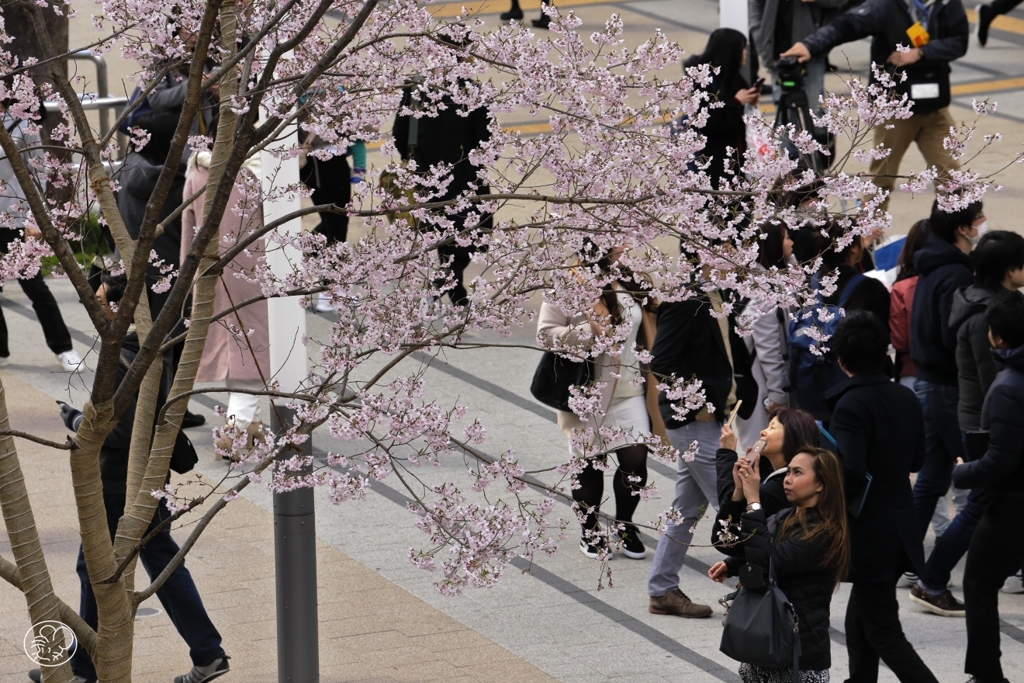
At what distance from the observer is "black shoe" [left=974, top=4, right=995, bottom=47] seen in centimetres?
1919

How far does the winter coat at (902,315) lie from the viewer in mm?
7715

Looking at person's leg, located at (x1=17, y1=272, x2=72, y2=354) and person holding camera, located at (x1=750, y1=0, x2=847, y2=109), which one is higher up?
person holding camera, located at (x1=750, y1=0, x2=847, y2=109)

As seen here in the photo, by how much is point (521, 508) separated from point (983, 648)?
2.79 metres

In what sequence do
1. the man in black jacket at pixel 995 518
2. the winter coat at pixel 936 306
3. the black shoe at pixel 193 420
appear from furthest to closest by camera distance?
the black shoe at pixel 193 420 < the winter coat at pixel 936 306 < the man in black jacket at pixel 995 518

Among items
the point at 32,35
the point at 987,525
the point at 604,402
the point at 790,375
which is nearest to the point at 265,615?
the point at 604,402

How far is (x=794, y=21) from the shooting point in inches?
504

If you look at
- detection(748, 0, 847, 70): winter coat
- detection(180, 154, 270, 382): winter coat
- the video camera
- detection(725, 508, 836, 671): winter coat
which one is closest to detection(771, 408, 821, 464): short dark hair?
detection(725, 508, 836, 671): winter coat

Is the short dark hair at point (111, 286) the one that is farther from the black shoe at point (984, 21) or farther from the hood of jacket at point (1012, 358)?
the black shoe at point (984, 21)

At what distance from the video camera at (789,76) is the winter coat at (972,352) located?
200 inches

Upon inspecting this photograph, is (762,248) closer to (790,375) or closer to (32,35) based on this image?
(790,375)

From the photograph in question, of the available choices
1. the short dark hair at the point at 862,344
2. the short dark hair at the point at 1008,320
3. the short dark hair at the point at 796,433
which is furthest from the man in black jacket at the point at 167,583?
the short dark hair at the point at 1008,320

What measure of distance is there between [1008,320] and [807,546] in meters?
1.56

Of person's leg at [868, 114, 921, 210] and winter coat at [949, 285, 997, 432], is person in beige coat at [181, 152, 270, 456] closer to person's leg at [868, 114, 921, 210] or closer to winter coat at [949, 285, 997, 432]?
winter coat at [949, 285, 997, 432]

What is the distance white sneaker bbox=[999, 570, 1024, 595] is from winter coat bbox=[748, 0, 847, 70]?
6.06 meters
